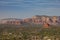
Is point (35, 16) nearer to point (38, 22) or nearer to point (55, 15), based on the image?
point (38, 22)

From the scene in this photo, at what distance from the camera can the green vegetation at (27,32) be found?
1.42m

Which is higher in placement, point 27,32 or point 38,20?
point 38,20

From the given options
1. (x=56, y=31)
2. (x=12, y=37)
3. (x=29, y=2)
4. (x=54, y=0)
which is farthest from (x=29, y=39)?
(x=54, y=0)

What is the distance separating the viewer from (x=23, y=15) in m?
1.47

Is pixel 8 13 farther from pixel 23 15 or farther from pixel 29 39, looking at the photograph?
pixel 29 39

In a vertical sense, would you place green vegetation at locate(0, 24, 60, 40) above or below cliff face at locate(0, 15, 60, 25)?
below

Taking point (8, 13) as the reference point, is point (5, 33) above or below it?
below

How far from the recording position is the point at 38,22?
4.76 feet

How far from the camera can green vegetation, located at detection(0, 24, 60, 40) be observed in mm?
1415

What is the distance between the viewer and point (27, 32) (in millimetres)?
1436

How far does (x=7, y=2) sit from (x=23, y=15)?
0.25 meters

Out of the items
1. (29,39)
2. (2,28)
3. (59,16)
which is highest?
(59,16)

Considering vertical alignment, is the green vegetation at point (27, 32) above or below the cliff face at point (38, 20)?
below

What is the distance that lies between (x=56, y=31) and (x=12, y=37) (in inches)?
21.2
